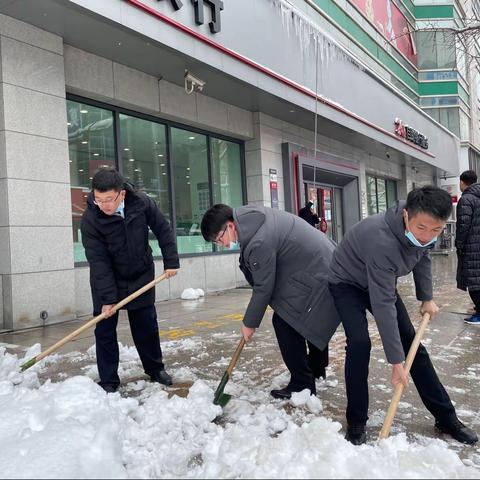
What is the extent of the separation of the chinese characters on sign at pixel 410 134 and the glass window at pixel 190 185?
7101mm

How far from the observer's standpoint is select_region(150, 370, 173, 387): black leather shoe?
11.7 ft

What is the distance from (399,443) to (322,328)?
0.93 meters

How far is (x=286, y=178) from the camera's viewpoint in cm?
1059

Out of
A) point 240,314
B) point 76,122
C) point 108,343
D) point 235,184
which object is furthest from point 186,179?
point 108,343

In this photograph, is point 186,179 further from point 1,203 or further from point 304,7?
point 304,7

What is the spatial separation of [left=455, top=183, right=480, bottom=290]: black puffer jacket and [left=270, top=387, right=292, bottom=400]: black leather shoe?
3.05 m

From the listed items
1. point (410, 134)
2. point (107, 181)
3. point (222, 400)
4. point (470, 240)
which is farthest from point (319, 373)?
point (410, 134)

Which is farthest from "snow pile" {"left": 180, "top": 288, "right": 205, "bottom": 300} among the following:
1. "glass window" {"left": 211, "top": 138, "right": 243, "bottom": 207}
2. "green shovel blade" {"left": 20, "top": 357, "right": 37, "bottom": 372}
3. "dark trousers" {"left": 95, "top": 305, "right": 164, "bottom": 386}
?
"green shovel blade" {"left": 20, "top": 357, "right": 37, "bottom": 372}

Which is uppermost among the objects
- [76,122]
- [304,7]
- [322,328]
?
[304,7]

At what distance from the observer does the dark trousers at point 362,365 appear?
2.61 m

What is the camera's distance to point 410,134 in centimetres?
1483

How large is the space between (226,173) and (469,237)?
5.49 metres

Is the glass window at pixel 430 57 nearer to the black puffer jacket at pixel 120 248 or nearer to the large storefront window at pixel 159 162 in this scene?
the large storefront window at pixel 159 162

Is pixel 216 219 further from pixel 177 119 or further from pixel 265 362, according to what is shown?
pixel 177 119
